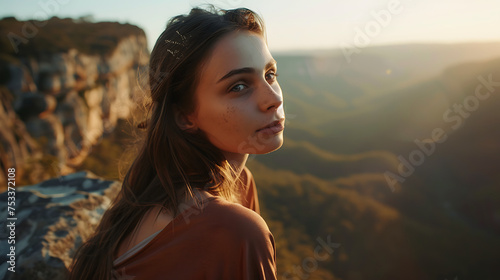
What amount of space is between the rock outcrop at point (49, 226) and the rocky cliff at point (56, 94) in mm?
4349

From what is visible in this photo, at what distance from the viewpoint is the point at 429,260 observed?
7984 mm

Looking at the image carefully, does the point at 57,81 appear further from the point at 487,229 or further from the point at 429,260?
the point at 487,229

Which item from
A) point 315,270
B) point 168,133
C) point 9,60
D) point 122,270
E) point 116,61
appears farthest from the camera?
point 116,61

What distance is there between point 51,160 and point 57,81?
352 cm

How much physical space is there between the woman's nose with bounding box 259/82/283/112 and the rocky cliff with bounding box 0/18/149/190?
214 inches

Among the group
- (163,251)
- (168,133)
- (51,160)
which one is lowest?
(51,160)

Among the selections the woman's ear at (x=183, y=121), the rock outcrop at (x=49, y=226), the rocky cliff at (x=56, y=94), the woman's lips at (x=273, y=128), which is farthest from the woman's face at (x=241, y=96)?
the rocky cliff at (x=56, y=94)

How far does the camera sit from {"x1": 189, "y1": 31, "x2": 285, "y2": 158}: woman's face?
1.98m

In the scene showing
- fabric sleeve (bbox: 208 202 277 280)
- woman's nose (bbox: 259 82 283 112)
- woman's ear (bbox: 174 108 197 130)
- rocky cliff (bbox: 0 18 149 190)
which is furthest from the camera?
rocky cliff (bbox: 0 18 149 190)

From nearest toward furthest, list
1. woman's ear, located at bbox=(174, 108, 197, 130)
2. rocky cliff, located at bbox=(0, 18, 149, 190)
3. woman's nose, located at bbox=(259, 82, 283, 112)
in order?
woman's nose, located at bbox=(259, 82, 283, 112)
woman's ear, located at bbox=(174, 108, 197, 130)
rocky cliff, located at bbox=(0, 18, 149, 190)

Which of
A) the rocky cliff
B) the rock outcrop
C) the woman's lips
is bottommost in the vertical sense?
the rocky cliff

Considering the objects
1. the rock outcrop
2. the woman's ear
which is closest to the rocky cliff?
the rock outcrop

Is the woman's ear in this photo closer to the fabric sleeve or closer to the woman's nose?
the woman's nose

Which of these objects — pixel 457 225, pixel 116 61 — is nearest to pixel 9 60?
pixel 116 61
